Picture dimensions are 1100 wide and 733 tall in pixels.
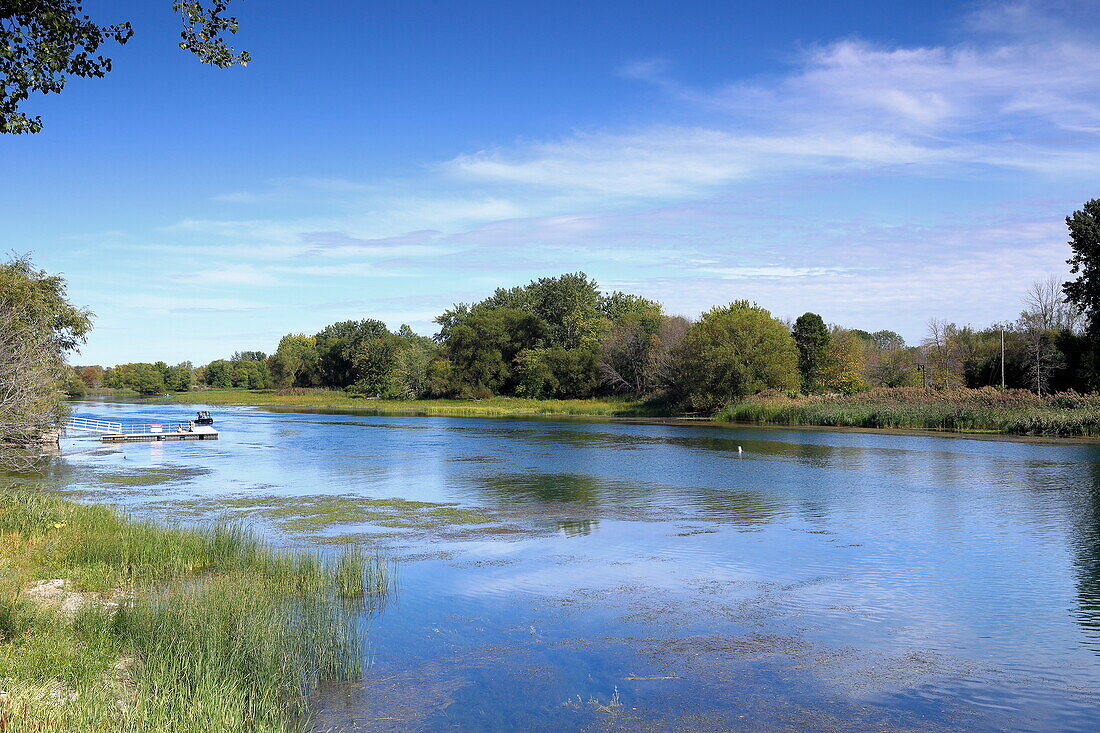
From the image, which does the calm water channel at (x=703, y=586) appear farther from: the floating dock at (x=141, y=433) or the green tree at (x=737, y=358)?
the green tree at (x=737, y=358)

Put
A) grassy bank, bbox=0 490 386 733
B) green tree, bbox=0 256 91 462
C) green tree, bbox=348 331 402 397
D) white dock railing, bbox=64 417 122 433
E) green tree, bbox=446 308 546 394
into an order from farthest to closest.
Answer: green tree, bbox=348 331 402 397
green tree, bbox=446 308 546 394
white dock railing, bbox=64 417 122 433
green tree, bbox=0 256 91 462
grassy bank, bbox=0 490 386 733

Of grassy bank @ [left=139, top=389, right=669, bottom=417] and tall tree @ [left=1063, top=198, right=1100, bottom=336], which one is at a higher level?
tall tree @ [left=1063, top=198, right=1100, bottom=336]

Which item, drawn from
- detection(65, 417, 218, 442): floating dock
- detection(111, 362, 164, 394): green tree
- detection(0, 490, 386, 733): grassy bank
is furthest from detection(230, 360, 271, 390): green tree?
detection(0, 490, 386, 733): grassy bank

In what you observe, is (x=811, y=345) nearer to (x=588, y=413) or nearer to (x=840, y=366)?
Result: (x=840, y=366)

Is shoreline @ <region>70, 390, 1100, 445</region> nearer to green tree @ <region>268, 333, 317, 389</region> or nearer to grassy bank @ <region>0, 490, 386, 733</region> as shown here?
green tree @ <region>268, 333, 317, 389</region>

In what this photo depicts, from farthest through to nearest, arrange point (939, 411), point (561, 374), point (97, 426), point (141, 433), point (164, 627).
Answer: point (561, 374) → point (97, 426) → point (939, 411) → point (141, 433) → point (164, 627)

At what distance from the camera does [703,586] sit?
44.3ft

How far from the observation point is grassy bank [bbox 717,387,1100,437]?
4197 cm

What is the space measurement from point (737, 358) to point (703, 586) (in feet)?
161

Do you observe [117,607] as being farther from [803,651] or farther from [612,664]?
[803,651]

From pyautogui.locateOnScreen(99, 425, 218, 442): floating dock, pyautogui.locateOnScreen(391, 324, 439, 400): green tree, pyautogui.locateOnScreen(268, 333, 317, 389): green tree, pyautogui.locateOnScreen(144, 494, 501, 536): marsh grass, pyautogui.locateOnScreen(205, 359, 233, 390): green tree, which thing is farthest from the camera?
pyautogui.locateOnScreen(205, 359, 233, 390): green tree

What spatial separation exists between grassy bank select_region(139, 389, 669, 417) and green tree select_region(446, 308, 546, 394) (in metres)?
3.11

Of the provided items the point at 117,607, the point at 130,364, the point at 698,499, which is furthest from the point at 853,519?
the point at 130,364

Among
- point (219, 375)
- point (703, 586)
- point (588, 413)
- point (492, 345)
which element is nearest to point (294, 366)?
point (219, 375)
